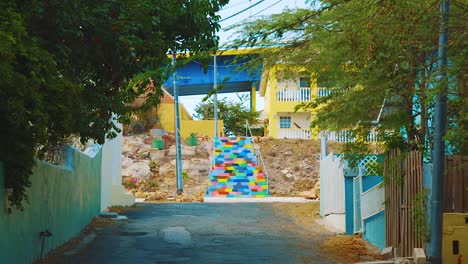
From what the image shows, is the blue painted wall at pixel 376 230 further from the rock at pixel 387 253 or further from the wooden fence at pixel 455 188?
the wooden fence at pixel 455 188

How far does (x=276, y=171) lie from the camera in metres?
38.9

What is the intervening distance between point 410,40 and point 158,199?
2293 centimetres

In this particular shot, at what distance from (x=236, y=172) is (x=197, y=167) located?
151 inches

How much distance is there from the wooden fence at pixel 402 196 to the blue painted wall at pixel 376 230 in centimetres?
58

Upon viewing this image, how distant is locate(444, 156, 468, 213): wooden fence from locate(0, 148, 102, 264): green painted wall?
5886mm

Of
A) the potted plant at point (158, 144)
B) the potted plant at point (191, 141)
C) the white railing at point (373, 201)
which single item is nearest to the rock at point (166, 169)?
the potted plant at point (158, 144)

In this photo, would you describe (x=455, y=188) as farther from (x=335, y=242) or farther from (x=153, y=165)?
(x=153, y=165)

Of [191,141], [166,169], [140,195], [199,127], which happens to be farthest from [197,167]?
[199,127]

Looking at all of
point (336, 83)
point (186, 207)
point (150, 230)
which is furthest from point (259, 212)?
point (336, 83)

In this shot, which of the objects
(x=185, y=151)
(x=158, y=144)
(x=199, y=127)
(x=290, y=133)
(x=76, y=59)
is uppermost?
(x=199, y=127)

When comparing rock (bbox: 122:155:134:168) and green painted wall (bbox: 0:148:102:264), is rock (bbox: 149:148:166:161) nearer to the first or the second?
rock (bbox: 122:155:134:168)

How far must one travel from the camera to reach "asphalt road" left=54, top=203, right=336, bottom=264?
12.5 m

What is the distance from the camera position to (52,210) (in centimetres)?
1299

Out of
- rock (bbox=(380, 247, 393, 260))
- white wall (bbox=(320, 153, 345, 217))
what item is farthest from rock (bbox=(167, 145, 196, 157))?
rock (bbox=(380, 247, 393, 260))
